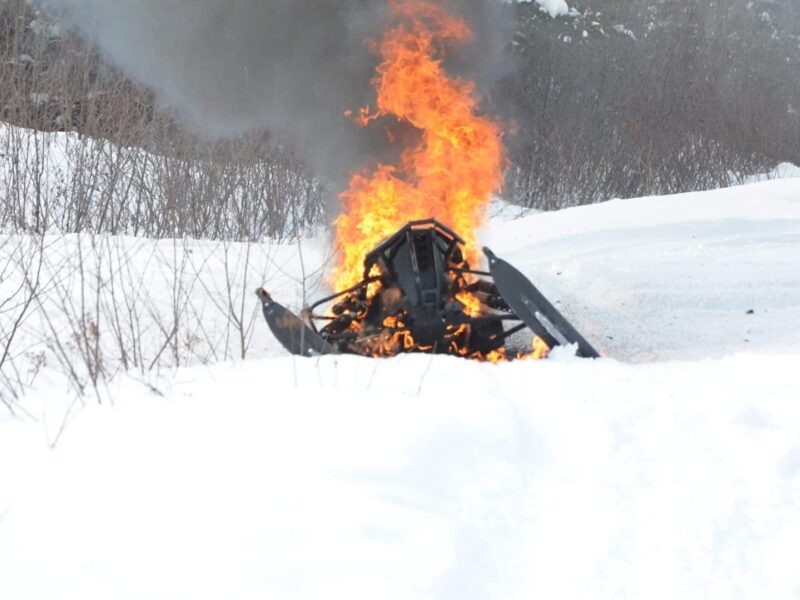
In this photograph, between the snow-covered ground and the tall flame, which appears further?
the tall flame

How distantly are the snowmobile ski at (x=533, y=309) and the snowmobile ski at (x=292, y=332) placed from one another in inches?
47.4

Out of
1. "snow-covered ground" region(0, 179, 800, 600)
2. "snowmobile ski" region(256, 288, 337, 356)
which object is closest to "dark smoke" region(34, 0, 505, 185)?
"snowmobile ski" region(256, 288, 337, 356)

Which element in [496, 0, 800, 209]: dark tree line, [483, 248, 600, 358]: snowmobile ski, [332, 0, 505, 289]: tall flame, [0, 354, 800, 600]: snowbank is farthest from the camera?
[496, 0, 800, 209]: dark tree line

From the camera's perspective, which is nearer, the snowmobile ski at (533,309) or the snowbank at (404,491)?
the snowbank at (404,491)

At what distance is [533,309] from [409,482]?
2.93 meters

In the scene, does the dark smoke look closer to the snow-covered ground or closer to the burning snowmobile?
the burning snowmobile

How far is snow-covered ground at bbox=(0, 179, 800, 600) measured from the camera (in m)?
3.12

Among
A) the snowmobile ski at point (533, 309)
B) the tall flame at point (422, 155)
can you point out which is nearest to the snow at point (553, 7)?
the tall flame at point (422, 155)

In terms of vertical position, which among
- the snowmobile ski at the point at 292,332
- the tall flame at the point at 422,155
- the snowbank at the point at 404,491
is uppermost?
the tall flame at the point at 422,155

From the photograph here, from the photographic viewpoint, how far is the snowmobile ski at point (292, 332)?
20.9 feet

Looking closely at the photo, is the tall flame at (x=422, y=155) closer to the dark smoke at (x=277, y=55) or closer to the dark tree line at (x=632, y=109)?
the dark smoke at (x=277, y=55)

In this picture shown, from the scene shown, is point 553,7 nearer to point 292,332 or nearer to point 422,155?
point 422,155

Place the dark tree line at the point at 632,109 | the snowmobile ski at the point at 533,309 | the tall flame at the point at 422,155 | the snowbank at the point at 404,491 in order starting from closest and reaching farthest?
the snowbank at the point at 404,491, the snowmobile ski at the point at 533,309, the tall flame at the point at 422,155, the dark tree line at the point at 632,109

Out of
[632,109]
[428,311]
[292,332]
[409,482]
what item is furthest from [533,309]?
[632,109]
